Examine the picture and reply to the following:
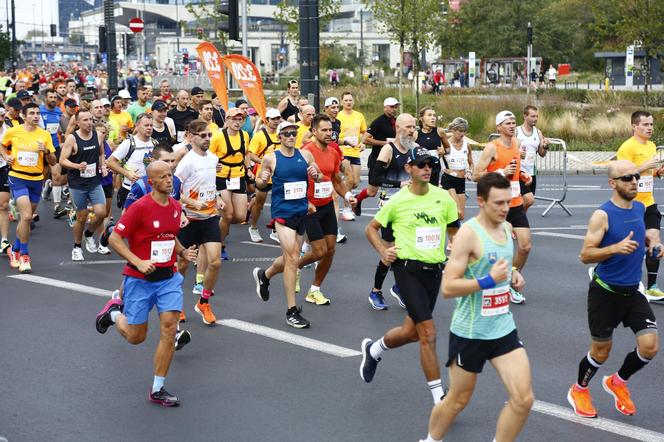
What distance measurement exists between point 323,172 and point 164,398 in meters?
3.79

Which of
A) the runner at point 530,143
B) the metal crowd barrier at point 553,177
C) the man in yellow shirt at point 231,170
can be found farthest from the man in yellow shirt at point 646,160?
the metal crowd barrier at point 553,177

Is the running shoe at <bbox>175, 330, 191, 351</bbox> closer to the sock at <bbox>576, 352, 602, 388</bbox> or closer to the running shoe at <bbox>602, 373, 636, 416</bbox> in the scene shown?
the sock at <bbox>576, 352, 602, 388</bbox>

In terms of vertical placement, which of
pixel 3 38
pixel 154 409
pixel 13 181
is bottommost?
pixel 154 409

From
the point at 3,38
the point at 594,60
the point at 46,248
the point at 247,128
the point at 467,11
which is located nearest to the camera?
the point at 46,248

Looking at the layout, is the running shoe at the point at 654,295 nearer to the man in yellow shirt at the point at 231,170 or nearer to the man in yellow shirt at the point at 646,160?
the man in yellow shirt at the point at 646,160

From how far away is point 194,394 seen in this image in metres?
7.81

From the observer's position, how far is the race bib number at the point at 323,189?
34.5 feet

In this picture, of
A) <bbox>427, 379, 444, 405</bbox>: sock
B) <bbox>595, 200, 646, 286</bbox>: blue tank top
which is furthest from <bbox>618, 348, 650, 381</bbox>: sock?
<bbox>427, 379, 444, 405</bbox>: sock

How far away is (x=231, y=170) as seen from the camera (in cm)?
1273

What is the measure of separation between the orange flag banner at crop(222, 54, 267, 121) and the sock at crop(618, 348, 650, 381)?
10326 millimetres

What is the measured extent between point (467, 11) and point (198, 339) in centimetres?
6883

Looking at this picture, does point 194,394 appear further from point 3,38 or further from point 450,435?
point 3,38

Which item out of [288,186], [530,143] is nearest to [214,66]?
[530,143]

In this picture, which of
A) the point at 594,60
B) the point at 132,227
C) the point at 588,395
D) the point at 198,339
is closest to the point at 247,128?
the point at 198,339
